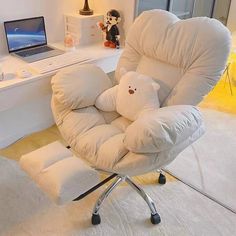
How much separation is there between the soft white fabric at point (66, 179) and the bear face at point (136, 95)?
448 mm

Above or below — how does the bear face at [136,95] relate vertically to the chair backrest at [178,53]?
below

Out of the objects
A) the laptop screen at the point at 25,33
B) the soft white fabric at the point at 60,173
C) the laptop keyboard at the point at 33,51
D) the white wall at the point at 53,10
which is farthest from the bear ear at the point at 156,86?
the laptop screen at the point at 25,33

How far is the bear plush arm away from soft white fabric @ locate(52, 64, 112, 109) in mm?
31

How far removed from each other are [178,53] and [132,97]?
361 mm

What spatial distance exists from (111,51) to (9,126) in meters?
1.00

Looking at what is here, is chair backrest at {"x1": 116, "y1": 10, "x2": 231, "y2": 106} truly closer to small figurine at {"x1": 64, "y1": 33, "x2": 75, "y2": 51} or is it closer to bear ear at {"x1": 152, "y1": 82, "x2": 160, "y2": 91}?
bear ear at {"x1": 152, "y1": 82, "x2": 160, "y2": 91}

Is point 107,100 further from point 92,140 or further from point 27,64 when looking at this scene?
point 27,64

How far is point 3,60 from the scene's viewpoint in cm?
202

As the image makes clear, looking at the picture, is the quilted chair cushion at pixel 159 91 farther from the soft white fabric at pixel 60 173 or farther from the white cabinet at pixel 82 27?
the white cabinet at pixel 82 27

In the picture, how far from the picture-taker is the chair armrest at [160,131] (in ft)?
4.16

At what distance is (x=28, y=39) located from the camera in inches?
84.5

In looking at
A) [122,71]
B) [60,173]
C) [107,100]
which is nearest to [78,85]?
[107,100]

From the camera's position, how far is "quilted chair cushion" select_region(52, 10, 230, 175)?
1.33 meters

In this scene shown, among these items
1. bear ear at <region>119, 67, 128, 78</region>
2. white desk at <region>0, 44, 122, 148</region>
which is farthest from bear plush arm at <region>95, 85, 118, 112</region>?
white desk at <region>0, 44, 122, 148</region>
